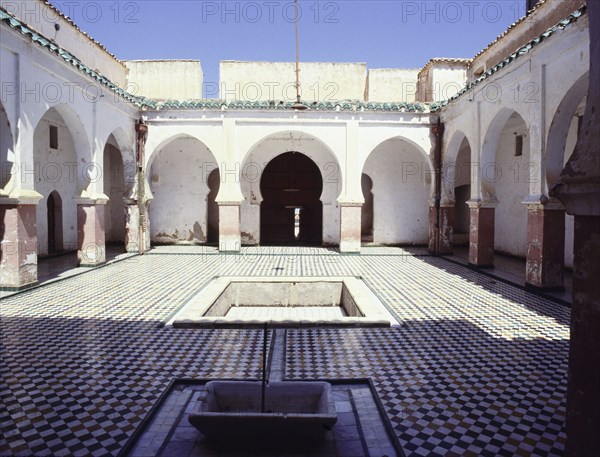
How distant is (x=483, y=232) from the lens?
8.03 metres

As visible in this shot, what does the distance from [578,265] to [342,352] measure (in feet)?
8.01

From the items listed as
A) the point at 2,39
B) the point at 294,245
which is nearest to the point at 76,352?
the point at 2,39

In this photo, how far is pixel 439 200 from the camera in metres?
10.1

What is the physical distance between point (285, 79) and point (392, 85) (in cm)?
306

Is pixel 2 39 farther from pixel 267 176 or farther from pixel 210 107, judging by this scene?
pixel 267 176

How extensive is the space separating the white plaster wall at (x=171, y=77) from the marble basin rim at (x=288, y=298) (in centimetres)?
740

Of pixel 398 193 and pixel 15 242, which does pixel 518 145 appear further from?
pixel 15 242

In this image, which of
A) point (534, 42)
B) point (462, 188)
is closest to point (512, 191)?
point (462, 188)

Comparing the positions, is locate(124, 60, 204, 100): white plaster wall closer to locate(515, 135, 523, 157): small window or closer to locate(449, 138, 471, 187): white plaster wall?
locate(449, 138, 471, 187): white plaster wall

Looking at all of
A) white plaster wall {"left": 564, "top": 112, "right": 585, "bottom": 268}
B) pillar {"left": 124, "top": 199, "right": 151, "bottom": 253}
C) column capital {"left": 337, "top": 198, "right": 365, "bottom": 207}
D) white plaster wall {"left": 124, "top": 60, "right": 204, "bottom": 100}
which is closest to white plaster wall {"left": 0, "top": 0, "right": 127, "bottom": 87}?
white plaster wall {"left": 124, "top": 60, "right": 204, "bottom": 100}

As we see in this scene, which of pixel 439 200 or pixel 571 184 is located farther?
pixel 439 200

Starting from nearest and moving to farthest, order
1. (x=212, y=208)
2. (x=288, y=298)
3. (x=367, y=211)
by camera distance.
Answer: (x=288, y=298), (x=212, y=208), (x=367, y=211)

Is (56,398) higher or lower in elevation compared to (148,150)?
lower

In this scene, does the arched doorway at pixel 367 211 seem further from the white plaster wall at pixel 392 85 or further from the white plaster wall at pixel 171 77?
the white plaster wall at pixel 171 77
